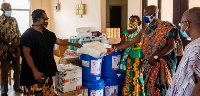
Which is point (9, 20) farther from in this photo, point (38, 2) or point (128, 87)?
point (38, 2)

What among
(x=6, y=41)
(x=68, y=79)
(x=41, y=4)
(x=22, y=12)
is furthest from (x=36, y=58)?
(x=41, y=4)

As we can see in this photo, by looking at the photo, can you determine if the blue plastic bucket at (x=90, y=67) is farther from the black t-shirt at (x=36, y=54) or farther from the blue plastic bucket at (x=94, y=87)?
the black t-shirt at (x=36, y=54)

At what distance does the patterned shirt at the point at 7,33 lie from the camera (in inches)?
144

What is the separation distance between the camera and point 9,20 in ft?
12.4

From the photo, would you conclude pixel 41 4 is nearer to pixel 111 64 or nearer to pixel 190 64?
pixel 111 64

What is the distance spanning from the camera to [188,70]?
1.34 m

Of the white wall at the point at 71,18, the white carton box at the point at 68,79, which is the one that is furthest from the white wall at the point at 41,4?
the white carton box at the point at 68,79

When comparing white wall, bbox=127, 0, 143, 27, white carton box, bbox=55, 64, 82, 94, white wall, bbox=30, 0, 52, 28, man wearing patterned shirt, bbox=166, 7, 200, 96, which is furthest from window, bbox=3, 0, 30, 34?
man wearing patterned shirt, bbox=166, 7, 200, 96

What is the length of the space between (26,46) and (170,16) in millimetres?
2398

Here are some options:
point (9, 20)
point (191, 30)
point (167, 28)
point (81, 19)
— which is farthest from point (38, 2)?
point (191, 30)

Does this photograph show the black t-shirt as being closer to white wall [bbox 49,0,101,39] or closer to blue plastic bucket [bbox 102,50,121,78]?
blue plastic bucket [bbox 102,50,121,78]

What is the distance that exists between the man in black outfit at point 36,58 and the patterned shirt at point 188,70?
1.30 m

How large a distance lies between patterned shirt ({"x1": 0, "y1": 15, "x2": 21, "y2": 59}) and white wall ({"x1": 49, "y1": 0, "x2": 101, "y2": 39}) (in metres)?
1.99

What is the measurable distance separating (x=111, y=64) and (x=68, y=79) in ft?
2.09
